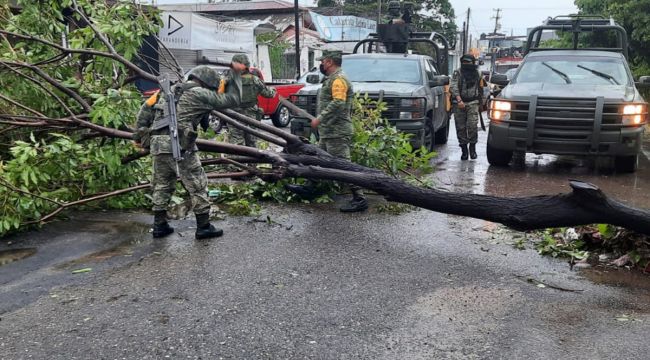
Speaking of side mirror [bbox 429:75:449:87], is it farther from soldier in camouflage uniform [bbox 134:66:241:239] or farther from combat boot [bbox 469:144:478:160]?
soldier in camouflage uniform [bbox 134:66:241:239]

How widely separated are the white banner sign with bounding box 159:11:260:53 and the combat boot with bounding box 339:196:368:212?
13.8 metres

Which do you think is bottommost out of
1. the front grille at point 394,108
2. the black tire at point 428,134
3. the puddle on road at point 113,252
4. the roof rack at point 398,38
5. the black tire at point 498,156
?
the puddle on road at point 113,252

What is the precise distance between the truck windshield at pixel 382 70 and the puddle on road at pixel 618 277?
6.18 m

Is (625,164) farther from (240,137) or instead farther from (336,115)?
(240,137)

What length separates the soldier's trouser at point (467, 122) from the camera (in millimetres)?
10539

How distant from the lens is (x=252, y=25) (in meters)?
23.8

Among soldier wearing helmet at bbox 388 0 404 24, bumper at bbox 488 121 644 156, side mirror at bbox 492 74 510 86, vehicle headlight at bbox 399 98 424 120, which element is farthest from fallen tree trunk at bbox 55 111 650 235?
A: soldier wearing helmet at bbox 388 0 404 24

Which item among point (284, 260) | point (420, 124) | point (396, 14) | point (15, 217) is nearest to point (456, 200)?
point (284, 260)

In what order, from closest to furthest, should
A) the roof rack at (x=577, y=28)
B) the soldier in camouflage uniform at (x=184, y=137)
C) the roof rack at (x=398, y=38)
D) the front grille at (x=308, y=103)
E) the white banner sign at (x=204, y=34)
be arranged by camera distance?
the soldier in camouflage uniform at (x=184, y=137) → the front grille at (x=308, y=103) → the roof rack at (x=577, y=28) → the roof rack at (x=398, y=38) → the white banner sign at (x=204, y=34)

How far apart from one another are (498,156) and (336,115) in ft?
13.4

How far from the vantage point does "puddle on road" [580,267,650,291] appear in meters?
4.57

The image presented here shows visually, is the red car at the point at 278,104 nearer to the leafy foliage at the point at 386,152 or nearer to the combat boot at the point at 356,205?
the leafy foliage at the point at 386,152

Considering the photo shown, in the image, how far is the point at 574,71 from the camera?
9.48 meters

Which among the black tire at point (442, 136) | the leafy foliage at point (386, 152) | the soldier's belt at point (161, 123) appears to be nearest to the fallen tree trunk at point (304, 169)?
the soldier's belt at point (161, 123)
